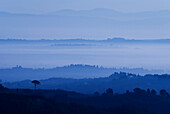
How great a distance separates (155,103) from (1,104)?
2504 cm

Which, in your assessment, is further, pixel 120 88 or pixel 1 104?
pixel 120 88

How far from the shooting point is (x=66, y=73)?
647 feet

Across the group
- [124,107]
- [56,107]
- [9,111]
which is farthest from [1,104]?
[124,107]

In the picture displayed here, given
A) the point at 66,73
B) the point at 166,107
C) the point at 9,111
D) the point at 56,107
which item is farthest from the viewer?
the point at 66,73

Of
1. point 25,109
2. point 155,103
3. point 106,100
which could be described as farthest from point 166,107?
point 25,109

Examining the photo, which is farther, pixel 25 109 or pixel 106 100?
pixel 106 100

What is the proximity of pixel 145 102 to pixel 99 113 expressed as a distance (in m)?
14.9

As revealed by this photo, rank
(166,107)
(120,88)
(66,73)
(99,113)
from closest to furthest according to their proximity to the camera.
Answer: (99,113) < (166,107) < (120,88) < (66,73)

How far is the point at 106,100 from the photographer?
61.9m

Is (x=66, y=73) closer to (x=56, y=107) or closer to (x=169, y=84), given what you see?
(x=169, y=84)

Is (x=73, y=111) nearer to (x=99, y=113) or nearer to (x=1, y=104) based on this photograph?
(x=99, y=113)

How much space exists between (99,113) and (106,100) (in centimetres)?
1284

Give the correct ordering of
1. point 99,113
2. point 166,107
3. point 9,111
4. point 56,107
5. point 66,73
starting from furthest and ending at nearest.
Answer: point 66,73 < point 166,107 < point 99,113 < point 56,107 < point 9,111

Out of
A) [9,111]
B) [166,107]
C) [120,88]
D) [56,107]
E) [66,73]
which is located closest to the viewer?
[9,111]
